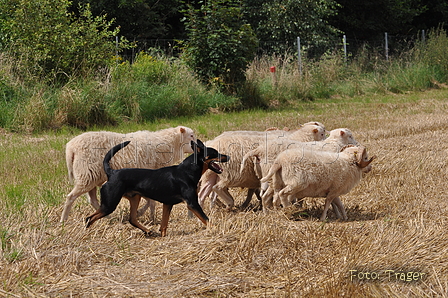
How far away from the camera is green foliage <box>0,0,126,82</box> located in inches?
503

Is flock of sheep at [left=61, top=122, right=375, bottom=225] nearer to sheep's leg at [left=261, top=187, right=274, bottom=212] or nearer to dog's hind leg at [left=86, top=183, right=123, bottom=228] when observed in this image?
sheep's leg at [left=261, top=187, right=274, bottom=212]

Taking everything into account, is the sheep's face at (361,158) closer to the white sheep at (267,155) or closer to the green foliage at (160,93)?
the white sheep at (267,155)

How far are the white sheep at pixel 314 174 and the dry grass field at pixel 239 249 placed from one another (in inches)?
9.7

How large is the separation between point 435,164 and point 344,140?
1.74 meters

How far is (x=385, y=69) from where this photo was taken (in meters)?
22.3

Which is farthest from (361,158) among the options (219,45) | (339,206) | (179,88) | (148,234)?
(219,45)

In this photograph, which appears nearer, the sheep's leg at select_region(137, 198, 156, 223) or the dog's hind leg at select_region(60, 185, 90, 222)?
the dog's hind leg at select_region(60, 185, 90, 222)

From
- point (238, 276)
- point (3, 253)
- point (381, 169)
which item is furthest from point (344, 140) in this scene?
point (3, 253)

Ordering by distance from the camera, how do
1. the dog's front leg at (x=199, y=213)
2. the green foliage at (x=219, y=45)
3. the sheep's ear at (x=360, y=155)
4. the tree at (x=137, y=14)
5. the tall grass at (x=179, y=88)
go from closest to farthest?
the dog's front leg at (x=199, y=213), the sheep's ear at (x=360, y=155), the tall grass at (x=179, y=88), the green foliage at (x=219, y=45), the tree at (x=137, y=14)

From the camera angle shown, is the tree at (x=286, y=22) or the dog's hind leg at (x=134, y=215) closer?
the dog's hind leg at (x=134, y=215)

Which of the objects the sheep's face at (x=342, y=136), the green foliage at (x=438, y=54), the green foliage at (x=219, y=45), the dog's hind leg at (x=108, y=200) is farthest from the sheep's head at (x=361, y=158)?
the green foliage at (x=438, y=54)

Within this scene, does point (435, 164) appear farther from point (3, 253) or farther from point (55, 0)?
point (55, 0)

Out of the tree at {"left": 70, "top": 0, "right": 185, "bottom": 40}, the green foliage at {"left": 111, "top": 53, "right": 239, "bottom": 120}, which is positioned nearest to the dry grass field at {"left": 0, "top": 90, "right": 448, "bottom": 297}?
the green foliage at {"left": 111, "top": 53, "right": 239, "bottom": 120}

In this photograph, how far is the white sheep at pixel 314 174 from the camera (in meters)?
5.92
